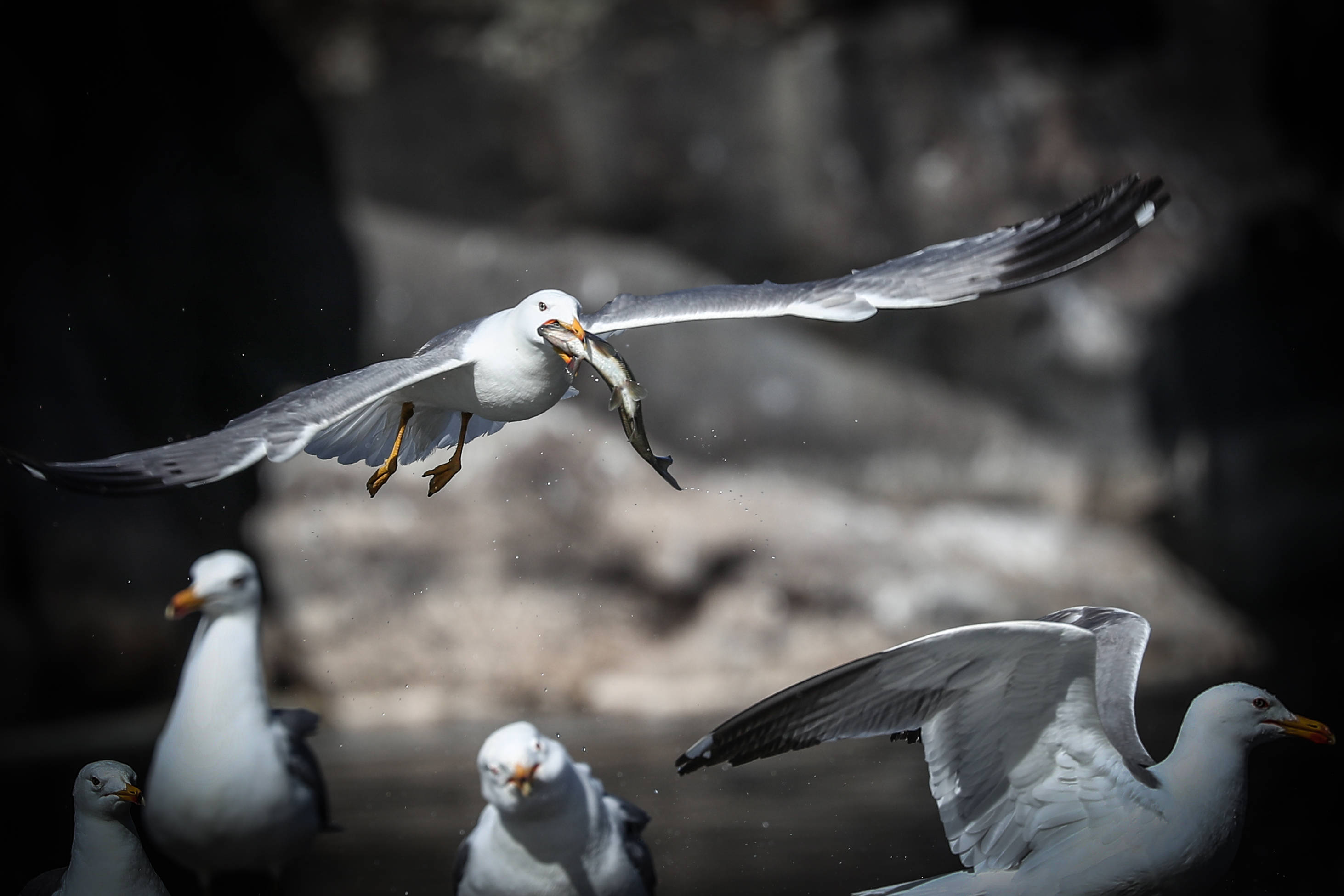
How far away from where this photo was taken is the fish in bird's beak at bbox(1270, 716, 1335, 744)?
256cm

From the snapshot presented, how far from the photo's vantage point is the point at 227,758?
9.39 ft

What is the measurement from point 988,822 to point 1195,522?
5.89 meters

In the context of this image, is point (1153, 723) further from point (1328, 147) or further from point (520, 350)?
point (1328, 147)

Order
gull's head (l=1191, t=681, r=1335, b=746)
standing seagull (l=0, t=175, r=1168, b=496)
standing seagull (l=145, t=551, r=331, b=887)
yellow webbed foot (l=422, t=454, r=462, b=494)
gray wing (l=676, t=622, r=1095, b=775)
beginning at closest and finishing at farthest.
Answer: gray wing (l=676, t=622, r=1095, b=775), gull's head (l=1191, t=681, r=1335, b=746), standing seagull (l=0, t=175, r=1168, b=496), standing seagull (l=145, t=551, r=331, b=887), yellow webbed foot (l=422, t=454, r=462, b=494)

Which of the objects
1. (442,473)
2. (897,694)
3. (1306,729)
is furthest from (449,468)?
(1306,729)

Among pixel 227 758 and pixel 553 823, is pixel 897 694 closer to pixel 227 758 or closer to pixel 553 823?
pixel 553 823

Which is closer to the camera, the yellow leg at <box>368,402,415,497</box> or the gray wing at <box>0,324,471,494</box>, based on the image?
the gray wing at <box>0,324,471,494</box>

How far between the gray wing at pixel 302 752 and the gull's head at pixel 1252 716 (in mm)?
2079

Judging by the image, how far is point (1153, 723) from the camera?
5059mm

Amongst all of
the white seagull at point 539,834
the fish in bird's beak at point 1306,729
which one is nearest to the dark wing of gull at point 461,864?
the white seagull at point 539,834

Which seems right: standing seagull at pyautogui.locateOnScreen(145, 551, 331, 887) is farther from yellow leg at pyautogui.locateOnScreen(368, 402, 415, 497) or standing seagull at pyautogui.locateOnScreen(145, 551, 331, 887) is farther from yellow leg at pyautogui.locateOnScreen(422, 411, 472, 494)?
yellow leg at pyautogui.locateOnScreen(422, 411, 472, 494)

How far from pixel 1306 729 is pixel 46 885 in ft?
8.91

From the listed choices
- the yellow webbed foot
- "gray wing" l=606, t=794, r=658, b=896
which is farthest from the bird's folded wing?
"gray wing" l=606, t=794, r=658, b=896

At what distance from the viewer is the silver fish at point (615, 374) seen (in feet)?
8.18
